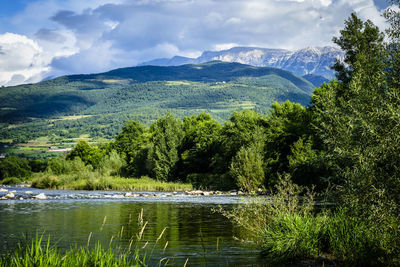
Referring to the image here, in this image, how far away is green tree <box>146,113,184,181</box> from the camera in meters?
80.0

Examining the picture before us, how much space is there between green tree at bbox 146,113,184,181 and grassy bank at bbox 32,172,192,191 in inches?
237

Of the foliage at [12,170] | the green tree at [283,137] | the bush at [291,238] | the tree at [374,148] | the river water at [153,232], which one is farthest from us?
the foliage at [12,170]

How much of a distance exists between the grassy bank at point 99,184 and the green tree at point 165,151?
6020mm

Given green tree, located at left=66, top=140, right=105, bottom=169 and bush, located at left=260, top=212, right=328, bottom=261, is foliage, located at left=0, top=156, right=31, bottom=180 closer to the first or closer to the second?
green tree, located at left=66, top=140, right=105, bottom=169

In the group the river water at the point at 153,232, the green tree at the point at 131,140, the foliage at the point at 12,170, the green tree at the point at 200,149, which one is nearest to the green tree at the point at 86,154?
the green tree at the point at 131,140

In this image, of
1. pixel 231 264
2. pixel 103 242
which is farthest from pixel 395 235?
pixel 103 242

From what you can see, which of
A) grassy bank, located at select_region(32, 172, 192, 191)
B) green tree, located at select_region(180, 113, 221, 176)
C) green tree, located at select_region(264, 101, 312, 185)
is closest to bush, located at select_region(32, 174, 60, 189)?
grassy bank, located at select_region(32, 172, 192, 191)

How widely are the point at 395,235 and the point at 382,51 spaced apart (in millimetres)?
6539

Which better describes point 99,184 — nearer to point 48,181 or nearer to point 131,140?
point 48,181

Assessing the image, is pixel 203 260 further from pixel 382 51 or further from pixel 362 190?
pixel 382 51

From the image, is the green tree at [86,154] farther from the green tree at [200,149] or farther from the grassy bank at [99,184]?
the grassy bank at [99,184]

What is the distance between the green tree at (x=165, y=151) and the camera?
80.0m

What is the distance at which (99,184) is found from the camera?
68.1 m

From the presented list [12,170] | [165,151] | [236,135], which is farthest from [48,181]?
[12,170]
